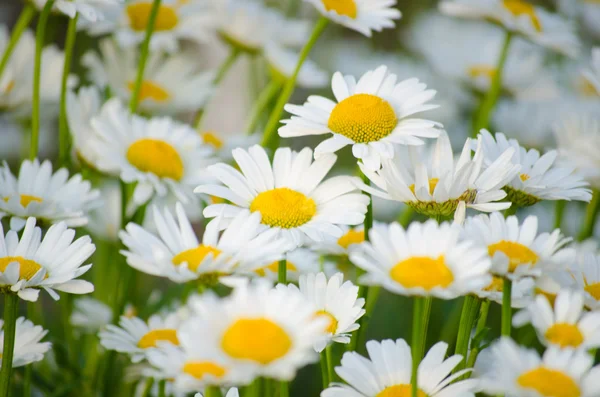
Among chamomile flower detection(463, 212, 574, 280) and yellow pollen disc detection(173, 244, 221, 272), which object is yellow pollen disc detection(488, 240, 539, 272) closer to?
chamomile flower detection(463, 212, 574, 280)

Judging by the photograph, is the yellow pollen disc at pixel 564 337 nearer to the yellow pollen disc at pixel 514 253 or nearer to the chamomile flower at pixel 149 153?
the yellow pollen disc at pixel 514 253

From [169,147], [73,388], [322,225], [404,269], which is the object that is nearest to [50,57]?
[169,147]

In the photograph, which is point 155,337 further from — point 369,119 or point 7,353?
point 369,119

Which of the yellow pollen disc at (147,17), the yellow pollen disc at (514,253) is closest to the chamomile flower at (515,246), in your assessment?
the yellow pollen disc at (514,253)

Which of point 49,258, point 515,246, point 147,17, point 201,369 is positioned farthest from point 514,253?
point 147,17

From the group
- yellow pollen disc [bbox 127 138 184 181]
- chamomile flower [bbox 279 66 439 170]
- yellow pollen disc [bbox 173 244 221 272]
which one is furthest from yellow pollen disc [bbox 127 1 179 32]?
yellow pollen disc [bbox 173 244 221 272]

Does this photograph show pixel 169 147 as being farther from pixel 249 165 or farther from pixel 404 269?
pixel 404 269
